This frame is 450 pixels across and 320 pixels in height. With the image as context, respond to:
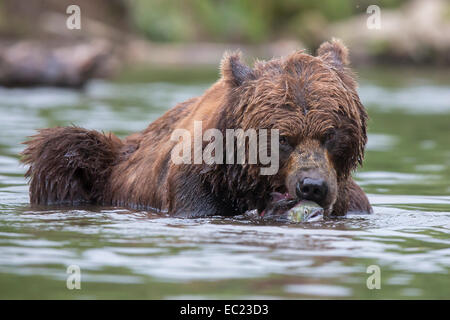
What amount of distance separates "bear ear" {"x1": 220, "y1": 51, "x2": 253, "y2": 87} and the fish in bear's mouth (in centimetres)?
111

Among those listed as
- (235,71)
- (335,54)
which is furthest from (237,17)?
(235,71)

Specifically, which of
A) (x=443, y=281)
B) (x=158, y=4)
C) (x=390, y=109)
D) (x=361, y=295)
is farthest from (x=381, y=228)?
(x=158, y=4)

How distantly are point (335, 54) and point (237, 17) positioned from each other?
44.7m

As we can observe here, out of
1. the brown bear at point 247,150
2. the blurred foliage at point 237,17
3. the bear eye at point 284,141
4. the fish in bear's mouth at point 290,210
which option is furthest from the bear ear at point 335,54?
the blurred foliage at point 237,17

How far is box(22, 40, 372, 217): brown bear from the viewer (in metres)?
8.16

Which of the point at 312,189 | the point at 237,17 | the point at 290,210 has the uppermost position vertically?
the point at 237,17

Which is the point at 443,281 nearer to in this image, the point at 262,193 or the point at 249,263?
the point at 249,263

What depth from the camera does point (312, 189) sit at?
7.89 m

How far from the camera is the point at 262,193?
28.2 feet

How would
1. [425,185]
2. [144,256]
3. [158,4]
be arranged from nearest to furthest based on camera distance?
[144,256] → [425,185] → [158,4]

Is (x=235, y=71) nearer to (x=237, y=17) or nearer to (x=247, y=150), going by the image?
(x=247, y=150)

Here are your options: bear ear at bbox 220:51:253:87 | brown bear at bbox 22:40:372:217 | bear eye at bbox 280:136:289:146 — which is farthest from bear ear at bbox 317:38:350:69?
bear eye at bbox 280:136:289:146

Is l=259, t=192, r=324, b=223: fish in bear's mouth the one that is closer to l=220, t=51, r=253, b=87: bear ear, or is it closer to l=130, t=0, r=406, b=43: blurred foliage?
l=220, t=51, r=253, b=87: bear ear
